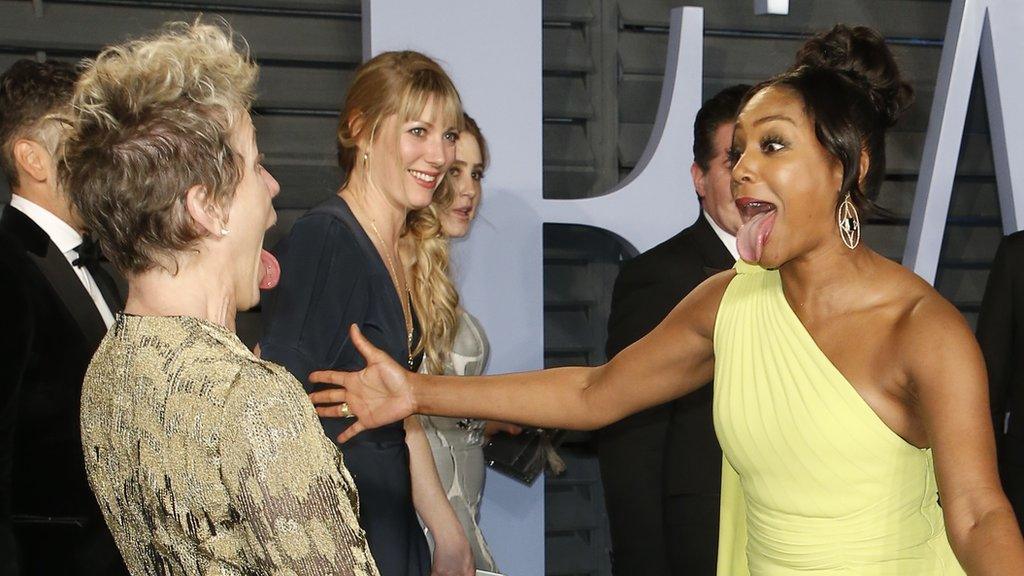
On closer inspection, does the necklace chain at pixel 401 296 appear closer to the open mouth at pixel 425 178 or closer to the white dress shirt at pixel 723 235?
the open mouth at pixel 425 178

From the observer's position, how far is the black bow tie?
261 cm

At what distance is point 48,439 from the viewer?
7.52ft

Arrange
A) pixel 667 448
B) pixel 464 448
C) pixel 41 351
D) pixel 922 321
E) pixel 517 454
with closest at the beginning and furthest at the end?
pixel 922 321
pixel 41 351
pixel 667 448
pixel 464 448
pixel 517 454

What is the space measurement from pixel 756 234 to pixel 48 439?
1.43m

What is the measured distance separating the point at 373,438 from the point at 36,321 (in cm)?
72

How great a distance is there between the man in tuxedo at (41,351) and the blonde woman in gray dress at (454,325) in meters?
0.77

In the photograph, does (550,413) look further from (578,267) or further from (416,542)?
(578,267)

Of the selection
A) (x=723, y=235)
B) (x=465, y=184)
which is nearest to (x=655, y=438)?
(x=723, y=235)

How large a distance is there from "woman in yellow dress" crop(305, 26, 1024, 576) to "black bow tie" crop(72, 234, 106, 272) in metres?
0.84

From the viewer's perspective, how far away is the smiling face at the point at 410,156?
2529 millimetres

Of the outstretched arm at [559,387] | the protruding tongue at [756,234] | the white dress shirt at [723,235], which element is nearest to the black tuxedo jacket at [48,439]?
the outstretched arm at [559,387]

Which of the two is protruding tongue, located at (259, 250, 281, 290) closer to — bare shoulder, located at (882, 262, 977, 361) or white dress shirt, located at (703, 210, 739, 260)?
bare shoulder, located at (882, 262, 977, 361)

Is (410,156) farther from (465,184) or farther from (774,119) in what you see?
(774,119)

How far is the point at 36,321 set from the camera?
2.32 meters
